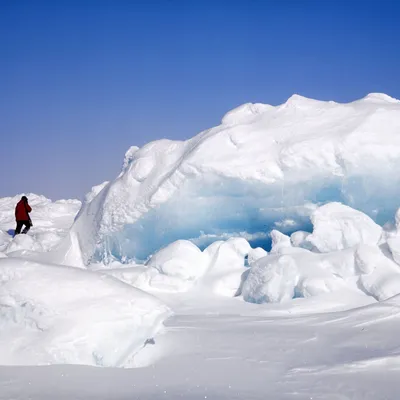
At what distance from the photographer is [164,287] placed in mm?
8672

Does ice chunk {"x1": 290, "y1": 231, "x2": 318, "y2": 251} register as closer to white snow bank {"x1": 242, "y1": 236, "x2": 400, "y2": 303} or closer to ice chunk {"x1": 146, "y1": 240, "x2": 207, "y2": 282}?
white snow bank {"x1": 242, "y1": 236, "x2": 400, "y2": 303}

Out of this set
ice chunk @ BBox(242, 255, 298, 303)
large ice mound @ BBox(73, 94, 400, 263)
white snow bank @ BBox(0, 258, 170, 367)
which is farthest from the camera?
large ice mound @ BBox(73, 94, 400, 263)

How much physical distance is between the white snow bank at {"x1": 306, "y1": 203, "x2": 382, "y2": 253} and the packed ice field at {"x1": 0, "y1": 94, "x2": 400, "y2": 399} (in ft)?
0.08

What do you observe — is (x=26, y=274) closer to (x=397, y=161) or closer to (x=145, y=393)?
(x=145, y=393)

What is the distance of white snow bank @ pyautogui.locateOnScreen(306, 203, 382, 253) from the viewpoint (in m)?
8.46

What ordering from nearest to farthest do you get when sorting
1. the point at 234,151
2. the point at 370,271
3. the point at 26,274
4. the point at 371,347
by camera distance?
the point at 371,347 → the point at 26,274 → the point at 370,271 → the point at 234,151

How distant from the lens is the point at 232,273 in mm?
8750

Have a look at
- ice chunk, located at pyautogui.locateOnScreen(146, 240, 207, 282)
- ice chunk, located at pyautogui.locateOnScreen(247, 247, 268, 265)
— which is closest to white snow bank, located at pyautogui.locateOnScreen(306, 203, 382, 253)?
ice chunk, located at pyautogui.locateOnScreen(247, 247, 268, 265)

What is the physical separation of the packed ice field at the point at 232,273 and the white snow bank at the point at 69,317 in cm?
1

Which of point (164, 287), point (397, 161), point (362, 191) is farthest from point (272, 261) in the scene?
point (397, 161)

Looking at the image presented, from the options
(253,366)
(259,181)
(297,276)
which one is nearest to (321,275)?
(297,276)

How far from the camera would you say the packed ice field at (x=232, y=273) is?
4.17 metres

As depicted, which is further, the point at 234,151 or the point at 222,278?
the point at 234,151

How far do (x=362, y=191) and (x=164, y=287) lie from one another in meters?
4.05
